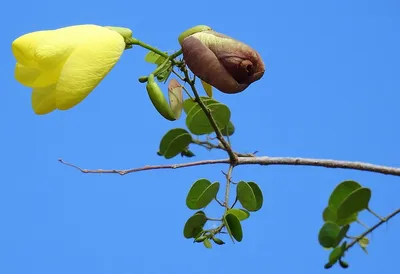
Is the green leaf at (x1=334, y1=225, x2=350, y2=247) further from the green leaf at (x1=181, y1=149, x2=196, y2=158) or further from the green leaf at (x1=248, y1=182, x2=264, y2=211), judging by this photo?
the green leaf at (x1=181, y1=149, x2=196, y2=158)

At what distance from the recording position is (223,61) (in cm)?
64

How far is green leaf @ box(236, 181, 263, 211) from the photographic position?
2.63 feet

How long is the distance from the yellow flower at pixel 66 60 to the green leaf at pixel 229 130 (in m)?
0.24

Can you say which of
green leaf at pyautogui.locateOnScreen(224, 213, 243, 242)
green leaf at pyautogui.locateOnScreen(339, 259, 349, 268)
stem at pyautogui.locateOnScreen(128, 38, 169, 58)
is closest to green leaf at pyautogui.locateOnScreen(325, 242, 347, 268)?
green leaf at pyautogui.locateOnScreen(339, 259, 349, 268)

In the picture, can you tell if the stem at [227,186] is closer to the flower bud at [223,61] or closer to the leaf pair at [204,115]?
the leaf pair at [204,115]

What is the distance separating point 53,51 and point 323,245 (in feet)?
0.99

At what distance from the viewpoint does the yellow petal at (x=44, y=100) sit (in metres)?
0.68

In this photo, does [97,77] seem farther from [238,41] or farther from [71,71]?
[238,41]

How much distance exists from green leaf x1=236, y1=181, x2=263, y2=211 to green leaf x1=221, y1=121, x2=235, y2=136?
9 cm

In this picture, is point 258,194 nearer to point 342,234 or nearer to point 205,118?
point 205,118

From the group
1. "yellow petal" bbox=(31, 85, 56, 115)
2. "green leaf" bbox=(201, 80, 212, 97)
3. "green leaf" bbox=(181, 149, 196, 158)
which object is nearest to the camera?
"yellow petal" bbox=(31, 85, 56, 115)

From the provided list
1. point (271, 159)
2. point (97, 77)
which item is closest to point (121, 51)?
point (97, 77)

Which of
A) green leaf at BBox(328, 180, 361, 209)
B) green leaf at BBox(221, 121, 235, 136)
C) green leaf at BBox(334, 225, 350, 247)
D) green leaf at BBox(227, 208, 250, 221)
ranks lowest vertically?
green leaf at BBox(334, 225, 350, 247)

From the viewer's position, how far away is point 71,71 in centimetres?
65
